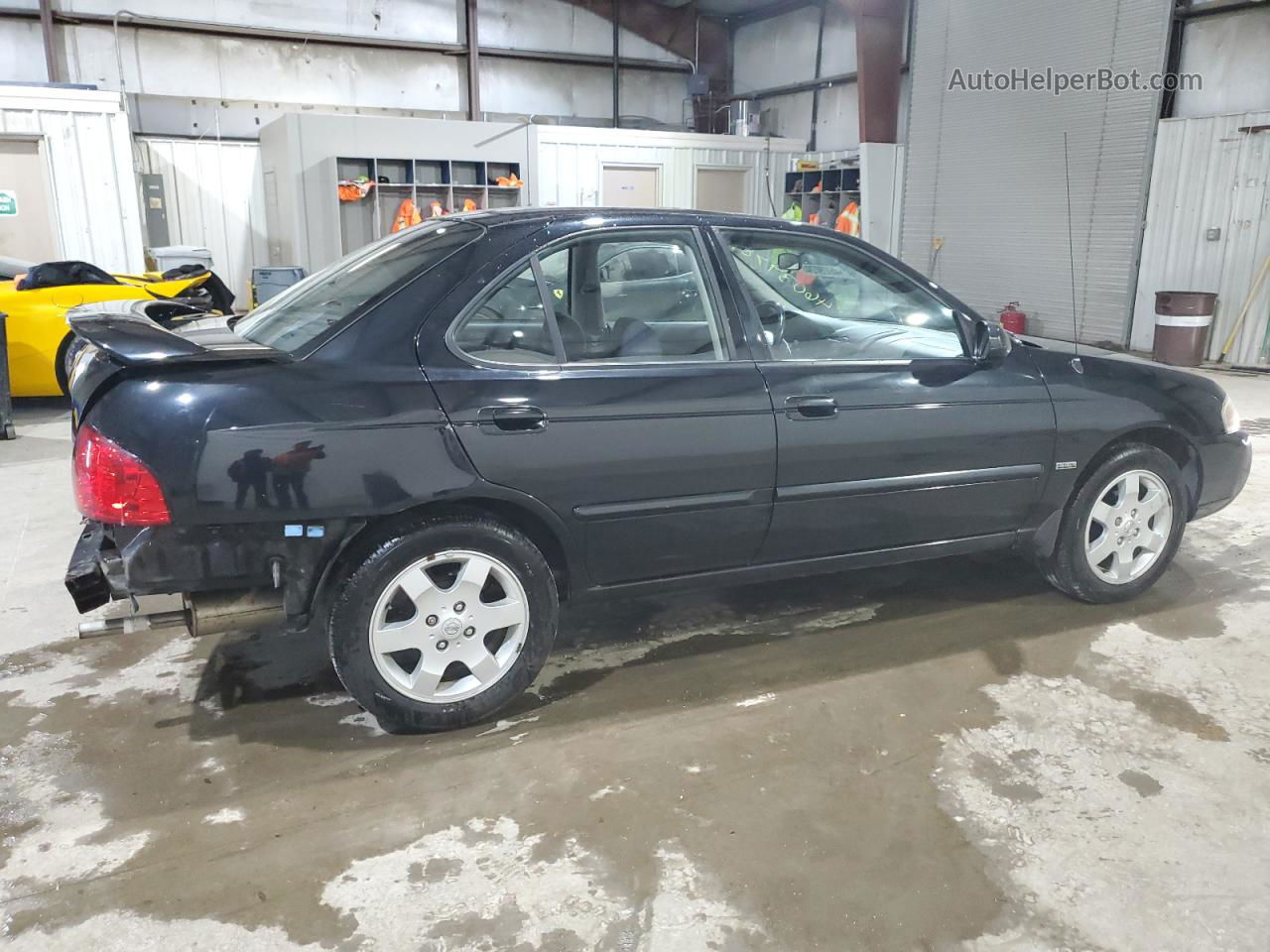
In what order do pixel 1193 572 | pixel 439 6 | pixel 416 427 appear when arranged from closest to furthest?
pixel 416 427
pixel 1193 572
pixel 439 6

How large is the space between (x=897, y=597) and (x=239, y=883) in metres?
2.62

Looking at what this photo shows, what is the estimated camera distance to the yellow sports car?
277 inches

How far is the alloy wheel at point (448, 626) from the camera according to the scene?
2678 mm

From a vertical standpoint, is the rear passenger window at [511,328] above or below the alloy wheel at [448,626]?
above

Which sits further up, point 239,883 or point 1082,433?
point 1082,433

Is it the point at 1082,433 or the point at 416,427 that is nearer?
the point at 416,427

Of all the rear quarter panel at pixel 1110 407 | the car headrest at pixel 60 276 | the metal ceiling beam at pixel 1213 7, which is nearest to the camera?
the rear quarter panel at pixel 1110 407

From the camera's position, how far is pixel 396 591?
2672mm

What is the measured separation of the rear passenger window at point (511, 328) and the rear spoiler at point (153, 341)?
0.51 metres

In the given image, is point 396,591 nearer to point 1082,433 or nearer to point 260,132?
point 1082,433

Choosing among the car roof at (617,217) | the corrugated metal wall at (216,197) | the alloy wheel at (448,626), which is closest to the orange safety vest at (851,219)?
the corrugated metal wall at (216,197)

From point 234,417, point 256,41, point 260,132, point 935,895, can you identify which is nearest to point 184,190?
point 260,132

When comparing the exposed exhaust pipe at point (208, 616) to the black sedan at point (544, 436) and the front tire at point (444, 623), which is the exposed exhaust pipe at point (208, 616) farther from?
the front tire at point (444, 623)

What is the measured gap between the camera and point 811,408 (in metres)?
3.03
